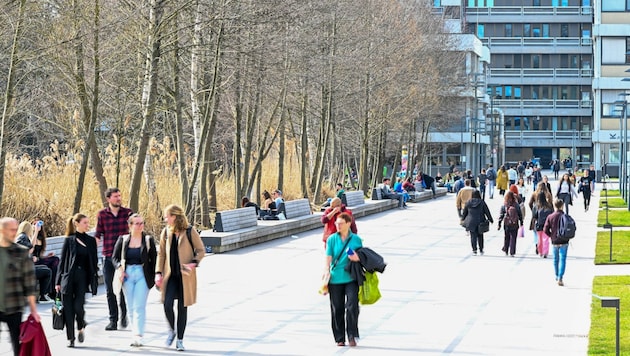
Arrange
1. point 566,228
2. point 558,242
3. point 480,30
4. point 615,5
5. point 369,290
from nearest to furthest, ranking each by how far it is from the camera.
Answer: point 369,290 < point 566,228 < point 558,242 < point 615,5 < point 480,30

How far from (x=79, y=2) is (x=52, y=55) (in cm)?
119

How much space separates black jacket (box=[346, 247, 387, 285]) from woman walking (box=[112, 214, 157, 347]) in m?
2.18

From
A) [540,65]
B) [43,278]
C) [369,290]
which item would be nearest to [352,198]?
[43,278]

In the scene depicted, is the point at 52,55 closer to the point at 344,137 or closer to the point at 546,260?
the point at 546,260

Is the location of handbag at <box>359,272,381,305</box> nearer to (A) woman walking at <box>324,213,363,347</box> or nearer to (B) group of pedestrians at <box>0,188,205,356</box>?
(A) woman walking at <box>324,213,363,347</box>

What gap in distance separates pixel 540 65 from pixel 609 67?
34376 mm

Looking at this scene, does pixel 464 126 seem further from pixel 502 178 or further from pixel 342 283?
pixel 342 283

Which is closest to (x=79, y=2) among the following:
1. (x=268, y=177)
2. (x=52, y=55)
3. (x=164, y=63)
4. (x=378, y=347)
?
(x=52, y=55)

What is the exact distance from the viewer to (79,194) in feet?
71.3

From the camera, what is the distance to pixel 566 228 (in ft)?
61.6

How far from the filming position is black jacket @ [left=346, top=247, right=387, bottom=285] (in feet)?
42.5

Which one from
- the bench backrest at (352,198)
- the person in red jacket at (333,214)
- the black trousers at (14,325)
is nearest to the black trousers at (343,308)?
the black trousers at (14,325)

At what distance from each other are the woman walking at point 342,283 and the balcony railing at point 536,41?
110m

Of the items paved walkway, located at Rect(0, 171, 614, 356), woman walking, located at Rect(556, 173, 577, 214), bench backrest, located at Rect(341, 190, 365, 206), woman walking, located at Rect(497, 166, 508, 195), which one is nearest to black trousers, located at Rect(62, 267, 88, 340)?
paved walkway, located at Rect(0, 171, 614, 356)
